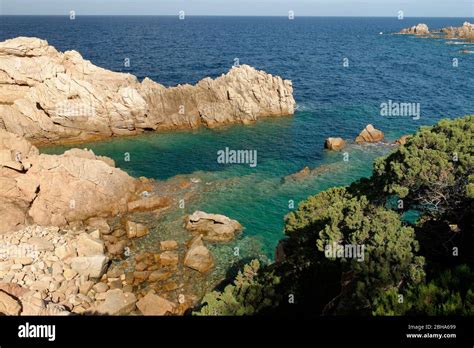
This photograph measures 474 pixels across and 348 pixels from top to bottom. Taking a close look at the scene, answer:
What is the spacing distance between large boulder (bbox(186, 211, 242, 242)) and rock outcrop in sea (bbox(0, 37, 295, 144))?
27.8m

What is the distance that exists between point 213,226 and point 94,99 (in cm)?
3130

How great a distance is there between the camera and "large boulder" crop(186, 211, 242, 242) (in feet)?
110

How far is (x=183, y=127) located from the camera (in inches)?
2381

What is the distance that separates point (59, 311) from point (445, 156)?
23.7 metres

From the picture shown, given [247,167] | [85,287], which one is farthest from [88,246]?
[247,167]

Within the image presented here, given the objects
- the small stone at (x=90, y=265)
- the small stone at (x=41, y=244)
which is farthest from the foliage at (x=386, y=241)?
the small stone at (x=41, y=244)

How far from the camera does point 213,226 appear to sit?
34125 mm

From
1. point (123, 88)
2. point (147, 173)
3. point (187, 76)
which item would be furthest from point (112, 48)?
point (147, 173)

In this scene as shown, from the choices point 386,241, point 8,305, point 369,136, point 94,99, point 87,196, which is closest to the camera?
point 386,241

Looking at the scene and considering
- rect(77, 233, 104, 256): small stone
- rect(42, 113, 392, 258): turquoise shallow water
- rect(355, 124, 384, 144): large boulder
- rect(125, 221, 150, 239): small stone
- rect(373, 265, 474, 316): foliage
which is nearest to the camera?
rect(373, 265, 474, 316): foliage

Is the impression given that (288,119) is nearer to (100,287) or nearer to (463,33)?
(100,287)

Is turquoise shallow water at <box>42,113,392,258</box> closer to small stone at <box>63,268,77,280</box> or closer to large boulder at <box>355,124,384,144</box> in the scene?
large boulder at <box>355,124,384,144</box>

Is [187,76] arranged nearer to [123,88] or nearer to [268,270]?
[123,88]

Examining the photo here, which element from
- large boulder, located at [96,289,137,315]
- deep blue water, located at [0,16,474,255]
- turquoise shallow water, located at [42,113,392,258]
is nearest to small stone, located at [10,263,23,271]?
large boulder, located at [96,289,137,315]
